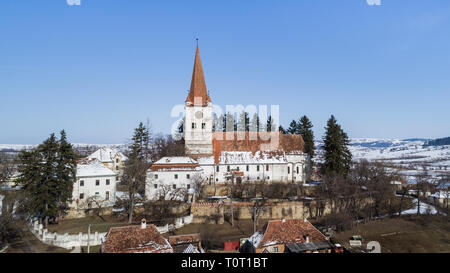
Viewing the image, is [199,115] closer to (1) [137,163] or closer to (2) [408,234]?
(1) [137,163]

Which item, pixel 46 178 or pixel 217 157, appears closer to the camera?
pixel 46 178

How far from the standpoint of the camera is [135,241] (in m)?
20.0

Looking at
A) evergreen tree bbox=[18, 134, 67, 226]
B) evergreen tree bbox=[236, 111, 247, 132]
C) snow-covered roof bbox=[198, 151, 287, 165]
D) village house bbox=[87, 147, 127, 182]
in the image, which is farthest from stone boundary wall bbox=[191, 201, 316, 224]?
evergreen tree bbox=[236, 111, 247, 132]

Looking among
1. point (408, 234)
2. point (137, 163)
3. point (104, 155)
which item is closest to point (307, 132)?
point (408, 234)

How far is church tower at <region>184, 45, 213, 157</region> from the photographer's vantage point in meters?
48.3

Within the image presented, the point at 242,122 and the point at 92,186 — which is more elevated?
the point at 242,122

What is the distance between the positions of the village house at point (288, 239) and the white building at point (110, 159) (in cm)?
3636

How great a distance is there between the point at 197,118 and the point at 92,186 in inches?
853

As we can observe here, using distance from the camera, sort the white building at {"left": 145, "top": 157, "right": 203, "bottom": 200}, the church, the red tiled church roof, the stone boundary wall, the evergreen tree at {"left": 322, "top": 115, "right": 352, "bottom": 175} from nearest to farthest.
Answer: the stone boundary wall
the white building at {"left": 145, "top": 157, "right": 203, "bottom": 200}
the church
the evergreen tree at {"left": 322, "top": 115, "right": 352, "bottom": 175}
the red tiled church roof

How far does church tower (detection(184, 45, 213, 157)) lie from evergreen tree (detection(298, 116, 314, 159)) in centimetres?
2174

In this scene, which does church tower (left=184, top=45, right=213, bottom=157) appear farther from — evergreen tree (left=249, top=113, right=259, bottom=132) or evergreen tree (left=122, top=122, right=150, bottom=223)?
evergreen tree (left=249, top=113, right=259, bottom=132)

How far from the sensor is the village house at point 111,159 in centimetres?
5094
